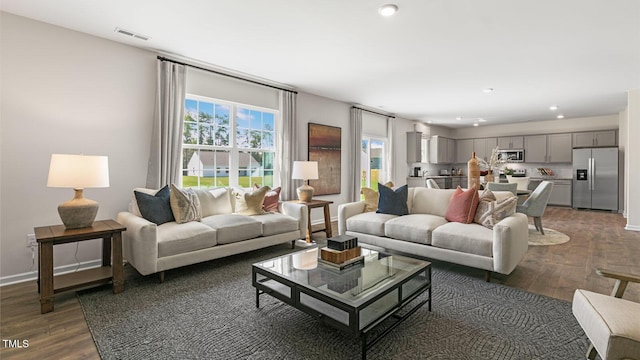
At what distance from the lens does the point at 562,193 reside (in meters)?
8.36

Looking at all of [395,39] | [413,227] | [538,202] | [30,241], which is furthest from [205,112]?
[538,202]

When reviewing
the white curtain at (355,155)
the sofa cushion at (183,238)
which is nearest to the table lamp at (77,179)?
the sofa cushion at (183,238)

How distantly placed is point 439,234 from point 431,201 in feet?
3.07

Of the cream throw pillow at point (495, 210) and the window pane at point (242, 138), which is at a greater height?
the window pane at point (242, 138)

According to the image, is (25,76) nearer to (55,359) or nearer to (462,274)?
(55,359)

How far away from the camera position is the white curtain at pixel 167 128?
365cm

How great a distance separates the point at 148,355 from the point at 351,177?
5.13 m

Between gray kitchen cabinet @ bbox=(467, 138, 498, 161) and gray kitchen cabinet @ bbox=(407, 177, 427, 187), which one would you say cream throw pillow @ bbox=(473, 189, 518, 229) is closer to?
gray kitchen cabinet @ bbox=(407, 177, 427, 187)

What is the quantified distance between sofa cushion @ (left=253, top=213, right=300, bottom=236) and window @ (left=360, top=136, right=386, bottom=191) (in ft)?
11.1

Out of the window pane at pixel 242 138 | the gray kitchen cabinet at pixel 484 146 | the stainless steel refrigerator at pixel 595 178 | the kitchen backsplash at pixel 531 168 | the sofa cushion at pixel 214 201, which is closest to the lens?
the sofa cushion at pixel 214 201

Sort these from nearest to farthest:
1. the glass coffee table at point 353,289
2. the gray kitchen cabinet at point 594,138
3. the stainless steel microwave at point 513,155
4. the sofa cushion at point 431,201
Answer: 1. the glass coffee table at point 353,289
2. the sofa cushion at point 431,201
3. the gray kitchen cabinet at point 594,138
4. the stainless steel microwave at point 513,155

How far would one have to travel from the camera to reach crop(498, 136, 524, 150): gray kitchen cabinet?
29.9 feet

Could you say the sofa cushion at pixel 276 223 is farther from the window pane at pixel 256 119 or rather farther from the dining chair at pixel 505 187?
the dining chair at pixel 505 187

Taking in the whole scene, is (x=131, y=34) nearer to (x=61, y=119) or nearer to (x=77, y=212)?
(x=61, y=119)
